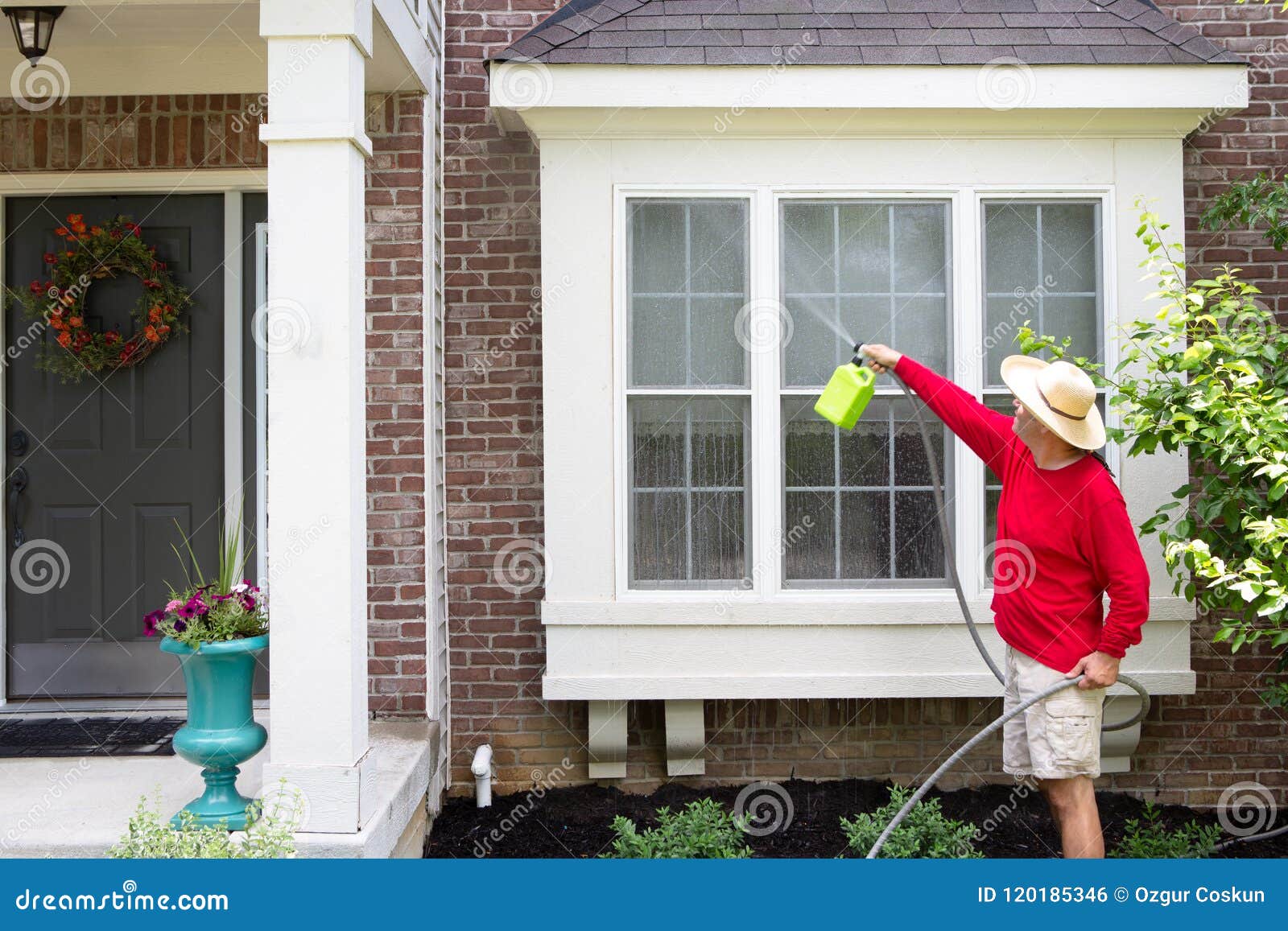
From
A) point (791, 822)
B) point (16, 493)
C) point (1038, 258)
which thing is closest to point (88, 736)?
point (16, 493)

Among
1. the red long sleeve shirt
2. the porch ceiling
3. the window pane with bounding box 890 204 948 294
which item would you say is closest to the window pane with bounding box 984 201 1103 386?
the window pane with bounding box 890 204 948 294

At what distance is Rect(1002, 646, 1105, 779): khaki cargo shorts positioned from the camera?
3201mm

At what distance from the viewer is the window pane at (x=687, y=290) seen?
4094mm

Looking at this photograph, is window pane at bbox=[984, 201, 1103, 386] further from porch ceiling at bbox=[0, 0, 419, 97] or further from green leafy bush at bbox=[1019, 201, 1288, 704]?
porch ceiling at bbox=[0, 0, 419, 97]

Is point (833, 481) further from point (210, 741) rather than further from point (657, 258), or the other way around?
point (210, 741)

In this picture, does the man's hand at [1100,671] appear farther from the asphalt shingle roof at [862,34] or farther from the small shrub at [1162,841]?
the asphalt shingle roof at [862,34]

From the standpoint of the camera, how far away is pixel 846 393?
339 centimetres

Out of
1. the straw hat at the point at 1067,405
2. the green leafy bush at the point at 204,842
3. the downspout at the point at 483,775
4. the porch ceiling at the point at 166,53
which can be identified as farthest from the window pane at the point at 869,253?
the green leafy bush at the point at 204,842

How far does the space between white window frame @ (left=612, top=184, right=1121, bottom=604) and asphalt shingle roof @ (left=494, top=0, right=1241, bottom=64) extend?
460mm

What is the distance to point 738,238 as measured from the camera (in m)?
4.10

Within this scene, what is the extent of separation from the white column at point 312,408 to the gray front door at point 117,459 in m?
1.69

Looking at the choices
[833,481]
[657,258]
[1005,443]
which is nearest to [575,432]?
[657,258]

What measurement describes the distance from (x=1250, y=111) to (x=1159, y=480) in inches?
64.8

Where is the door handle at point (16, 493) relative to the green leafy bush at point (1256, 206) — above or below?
below
